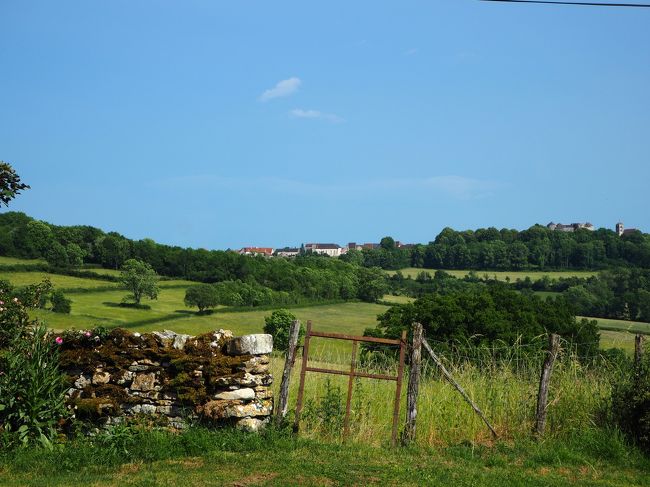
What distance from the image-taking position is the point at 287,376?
11.2m

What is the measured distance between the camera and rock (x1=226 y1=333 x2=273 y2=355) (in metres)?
11.1

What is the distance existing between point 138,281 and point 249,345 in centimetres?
6031

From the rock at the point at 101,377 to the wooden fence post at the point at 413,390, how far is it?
15.9 ft

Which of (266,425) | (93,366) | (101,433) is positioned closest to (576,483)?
(266,425)

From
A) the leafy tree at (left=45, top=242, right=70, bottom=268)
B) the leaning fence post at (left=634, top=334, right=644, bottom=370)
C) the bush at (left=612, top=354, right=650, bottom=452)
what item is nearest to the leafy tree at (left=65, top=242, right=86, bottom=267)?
the leafy tree at (left=45, top=242, right=70, bottom=268)

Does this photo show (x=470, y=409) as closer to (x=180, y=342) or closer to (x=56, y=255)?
(x=180, y=342)

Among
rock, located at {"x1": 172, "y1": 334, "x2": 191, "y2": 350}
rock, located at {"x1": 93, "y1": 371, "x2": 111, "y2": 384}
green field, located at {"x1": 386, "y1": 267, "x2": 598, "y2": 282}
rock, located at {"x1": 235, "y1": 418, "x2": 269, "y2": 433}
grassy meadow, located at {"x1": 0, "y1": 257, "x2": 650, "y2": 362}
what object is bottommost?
grassy meadow, located at {"x1": 0, "y1": 257, "x2": 650, "y2": 362}

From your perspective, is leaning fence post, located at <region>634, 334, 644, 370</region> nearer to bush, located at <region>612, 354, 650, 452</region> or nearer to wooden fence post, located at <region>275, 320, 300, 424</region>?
bush, located at <region>612, 354, 650, 452</region>

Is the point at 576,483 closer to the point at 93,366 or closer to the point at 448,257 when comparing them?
the point at 93,366

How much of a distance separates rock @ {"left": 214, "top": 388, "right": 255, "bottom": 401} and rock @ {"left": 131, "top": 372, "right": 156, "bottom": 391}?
1.06 metres

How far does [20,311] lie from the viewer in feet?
38.7

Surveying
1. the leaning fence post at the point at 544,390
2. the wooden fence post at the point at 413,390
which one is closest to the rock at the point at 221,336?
the wooden fence post at the point at 413,390

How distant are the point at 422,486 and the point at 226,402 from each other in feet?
11.6

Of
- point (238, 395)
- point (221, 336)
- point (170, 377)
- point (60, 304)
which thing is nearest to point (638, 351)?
point (238, 395)
